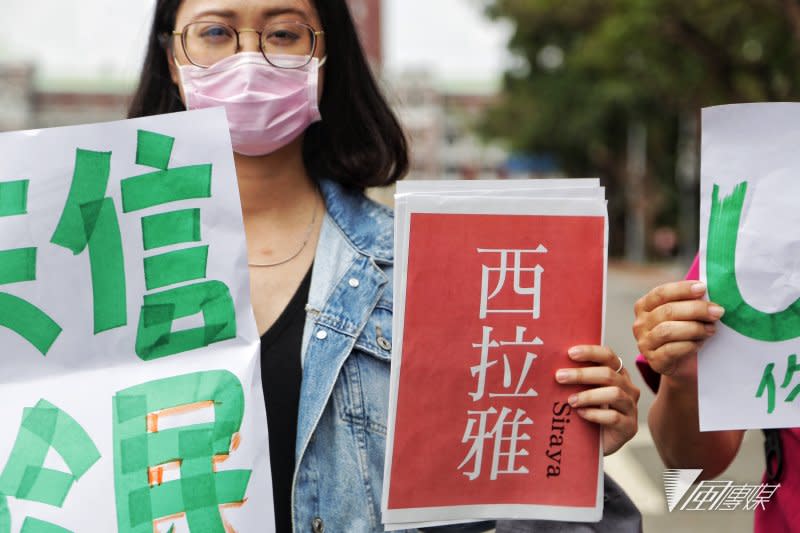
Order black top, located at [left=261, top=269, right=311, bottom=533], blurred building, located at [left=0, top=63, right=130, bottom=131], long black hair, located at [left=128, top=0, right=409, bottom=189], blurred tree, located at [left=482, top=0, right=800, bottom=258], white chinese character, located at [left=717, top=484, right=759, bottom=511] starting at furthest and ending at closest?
1. blurred building, located at [left=0, top=63, right=130, bottom=131]
2. blurred tree, located at [left=482, top=0, right=800, bottom=258]
3. long black hair, located at [left=128, top=0, right=409, bottom=189]
4. white chinese character, located at [left=717, top=484, right=759, bottom=511]
5. black top, located at [left=261, top=269, right=311, bottom=533]

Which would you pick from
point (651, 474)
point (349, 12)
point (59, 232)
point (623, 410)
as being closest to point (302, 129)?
point (349, 12)

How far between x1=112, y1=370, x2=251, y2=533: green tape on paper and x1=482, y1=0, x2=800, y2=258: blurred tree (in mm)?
9192

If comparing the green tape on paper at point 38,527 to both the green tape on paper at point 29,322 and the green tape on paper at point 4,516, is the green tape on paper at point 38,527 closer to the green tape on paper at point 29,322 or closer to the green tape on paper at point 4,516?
the green tape on paper at point 4,516

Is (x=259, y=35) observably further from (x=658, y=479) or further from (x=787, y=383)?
(x=658, y=479)

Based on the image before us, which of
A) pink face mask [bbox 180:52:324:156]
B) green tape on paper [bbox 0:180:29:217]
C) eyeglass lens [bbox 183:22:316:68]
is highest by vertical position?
eyeglass lens [bbox 183:22:316:68]

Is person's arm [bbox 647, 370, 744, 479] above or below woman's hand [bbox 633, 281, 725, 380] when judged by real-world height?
below

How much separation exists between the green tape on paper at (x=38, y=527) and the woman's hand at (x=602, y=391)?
0.71 m

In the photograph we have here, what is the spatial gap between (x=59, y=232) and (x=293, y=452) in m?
0.47

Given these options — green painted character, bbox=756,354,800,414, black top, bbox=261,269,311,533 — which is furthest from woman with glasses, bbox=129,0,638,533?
green painted character, bbox=756,354,800,414

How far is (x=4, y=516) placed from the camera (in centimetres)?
125

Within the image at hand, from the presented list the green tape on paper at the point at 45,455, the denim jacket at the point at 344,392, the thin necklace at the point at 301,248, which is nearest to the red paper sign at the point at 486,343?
the denim jacket at the point at 344,392

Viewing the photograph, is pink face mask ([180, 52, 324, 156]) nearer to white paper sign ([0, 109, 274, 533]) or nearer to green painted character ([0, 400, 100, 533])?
white paper sign ([0, 109, 274, 533])

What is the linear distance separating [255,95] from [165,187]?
0.27 m

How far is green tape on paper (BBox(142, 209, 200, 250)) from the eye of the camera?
4.44 ft
